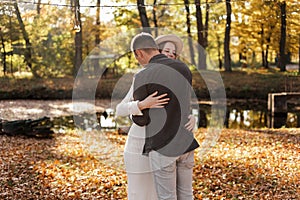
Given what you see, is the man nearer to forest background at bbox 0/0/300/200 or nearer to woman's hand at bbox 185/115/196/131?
woman's hand at bbox 185/115/196/131

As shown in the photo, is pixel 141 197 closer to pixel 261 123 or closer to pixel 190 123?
pixel 190 123

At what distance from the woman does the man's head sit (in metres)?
0.21

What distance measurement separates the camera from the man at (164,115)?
8.93ft

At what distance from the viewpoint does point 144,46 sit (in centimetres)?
273

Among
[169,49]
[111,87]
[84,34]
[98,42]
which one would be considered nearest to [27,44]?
[84,34]

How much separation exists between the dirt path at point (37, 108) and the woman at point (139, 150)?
10.6 metres

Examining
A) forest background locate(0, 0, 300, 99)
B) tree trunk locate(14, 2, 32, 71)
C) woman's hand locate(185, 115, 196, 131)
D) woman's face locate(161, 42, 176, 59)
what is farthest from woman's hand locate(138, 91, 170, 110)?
tree trunk locate(14, 2, 32, 71)

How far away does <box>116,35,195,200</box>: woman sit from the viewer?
2.85 m

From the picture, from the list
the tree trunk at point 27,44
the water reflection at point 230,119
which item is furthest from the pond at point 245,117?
the tree trunk at point 27,44

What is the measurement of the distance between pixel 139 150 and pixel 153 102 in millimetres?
417

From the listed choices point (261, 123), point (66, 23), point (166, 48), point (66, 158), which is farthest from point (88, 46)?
point (166, 48)

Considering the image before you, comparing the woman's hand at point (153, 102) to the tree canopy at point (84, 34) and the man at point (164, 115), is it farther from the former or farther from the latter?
the tree canopy at point (84, 34)

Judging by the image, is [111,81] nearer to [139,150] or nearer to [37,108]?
[37,108]

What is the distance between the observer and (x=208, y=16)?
1061 inches
